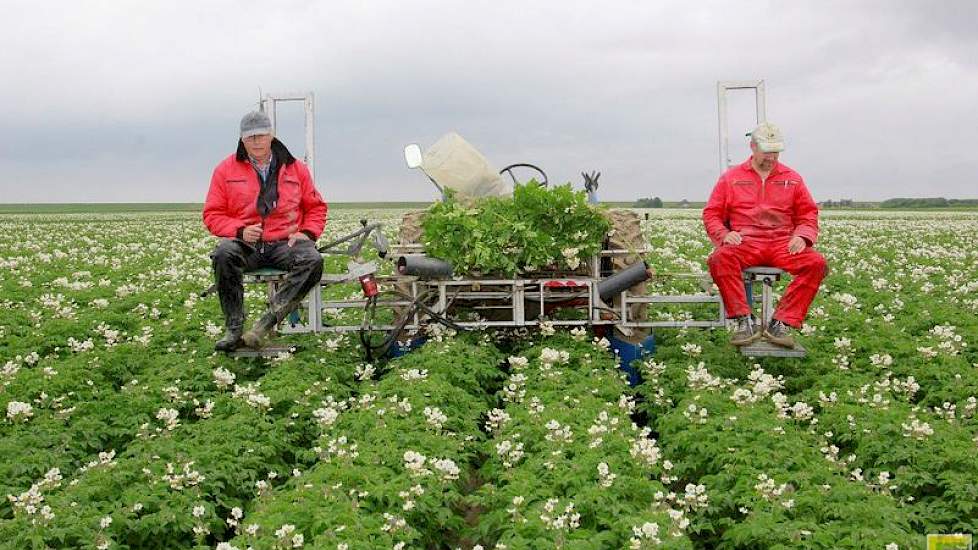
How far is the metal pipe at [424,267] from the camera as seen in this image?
10.1 metres

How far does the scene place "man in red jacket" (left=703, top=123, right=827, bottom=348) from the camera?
9703 millimetres

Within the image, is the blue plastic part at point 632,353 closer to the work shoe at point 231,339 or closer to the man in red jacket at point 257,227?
the man in red jacket at point 257,227

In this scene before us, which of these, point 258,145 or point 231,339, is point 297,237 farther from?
point 231,339

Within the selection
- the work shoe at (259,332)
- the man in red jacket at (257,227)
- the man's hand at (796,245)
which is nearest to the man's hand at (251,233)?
the man in red jacket at (257,227)

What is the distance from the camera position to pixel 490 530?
19.3 ft

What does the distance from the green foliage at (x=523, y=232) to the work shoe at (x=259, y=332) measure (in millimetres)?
2032

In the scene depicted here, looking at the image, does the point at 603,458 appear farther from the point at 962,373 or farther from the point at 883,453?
the point at 962,373

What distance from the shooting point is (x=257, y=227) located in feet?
32.6

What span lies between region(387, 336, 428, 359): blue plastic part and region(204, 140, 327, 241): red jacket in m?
1.68

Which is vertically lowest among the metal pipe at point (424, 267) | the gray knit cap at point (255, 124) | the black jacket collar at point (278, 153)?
the metal pipe at point (424, 267)

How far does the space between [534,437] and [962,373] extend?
17.5 feet

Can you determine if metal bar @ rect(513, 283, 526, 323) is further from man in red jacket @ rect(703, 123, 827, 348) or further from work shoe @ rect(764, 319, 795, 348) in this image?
work shoe @ rect(764, 319, 795, 348)

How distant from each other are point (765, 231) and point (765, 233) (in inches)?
1.1

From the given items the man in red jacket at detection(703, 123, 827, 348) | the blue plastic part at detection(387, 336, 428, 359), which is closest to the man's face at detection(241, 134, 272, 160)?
the blue plastic part at detection(387, 336, 428, 359)
